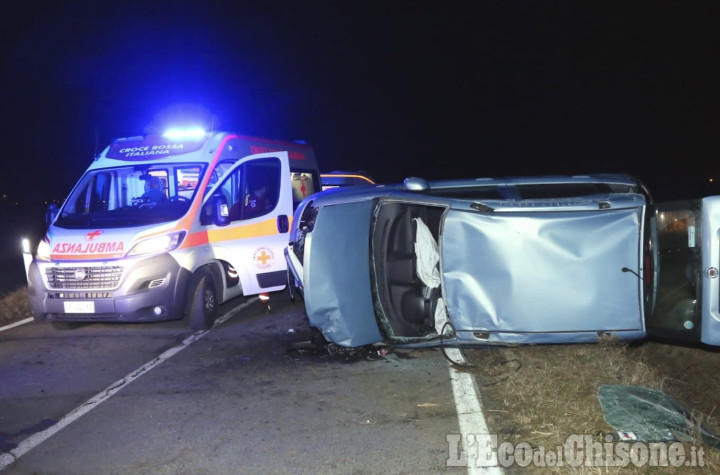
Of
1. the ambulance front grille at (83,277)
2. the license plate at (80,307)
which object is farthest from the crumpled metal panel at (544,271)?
the license plate at (80,307)

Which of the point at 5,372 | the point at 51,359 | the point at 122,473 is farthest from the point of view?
the point at 51,359

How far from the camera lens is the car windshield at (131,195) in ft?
24.5

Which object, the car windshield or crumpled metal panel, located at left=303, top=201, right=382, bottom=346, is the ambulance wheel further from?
crumpled metal panel, located at left=303, top=201, right=382, bottom=346

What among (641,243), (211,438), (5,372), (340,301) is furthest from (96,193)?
(641,243)

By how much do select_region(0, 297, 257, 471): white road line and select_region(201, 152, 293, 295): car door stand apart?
108 centimetres

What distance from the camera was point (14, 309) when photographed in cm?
896

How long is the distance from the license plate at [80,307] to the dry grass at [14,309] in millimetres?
2143

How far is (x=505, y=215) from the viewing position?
5227mm

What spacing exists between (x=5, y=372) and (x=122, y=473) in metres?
3.02

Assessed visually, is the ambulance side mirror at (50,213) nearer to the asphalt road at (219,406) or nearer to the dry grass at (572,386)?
the asphalt road at (219,406)

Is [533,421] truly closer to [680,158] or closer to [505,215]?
[505,215]

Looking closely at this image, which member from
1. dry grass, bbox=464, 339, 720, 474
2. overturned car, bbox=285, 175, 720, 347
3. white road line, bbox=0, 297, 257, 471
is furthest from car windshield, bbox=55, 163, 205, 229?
dry grass, bbox=464, 339, 720, 474

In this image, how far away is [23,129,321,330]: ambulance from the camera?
22.8ft

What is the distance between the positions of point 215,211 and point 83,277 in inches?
69.1
